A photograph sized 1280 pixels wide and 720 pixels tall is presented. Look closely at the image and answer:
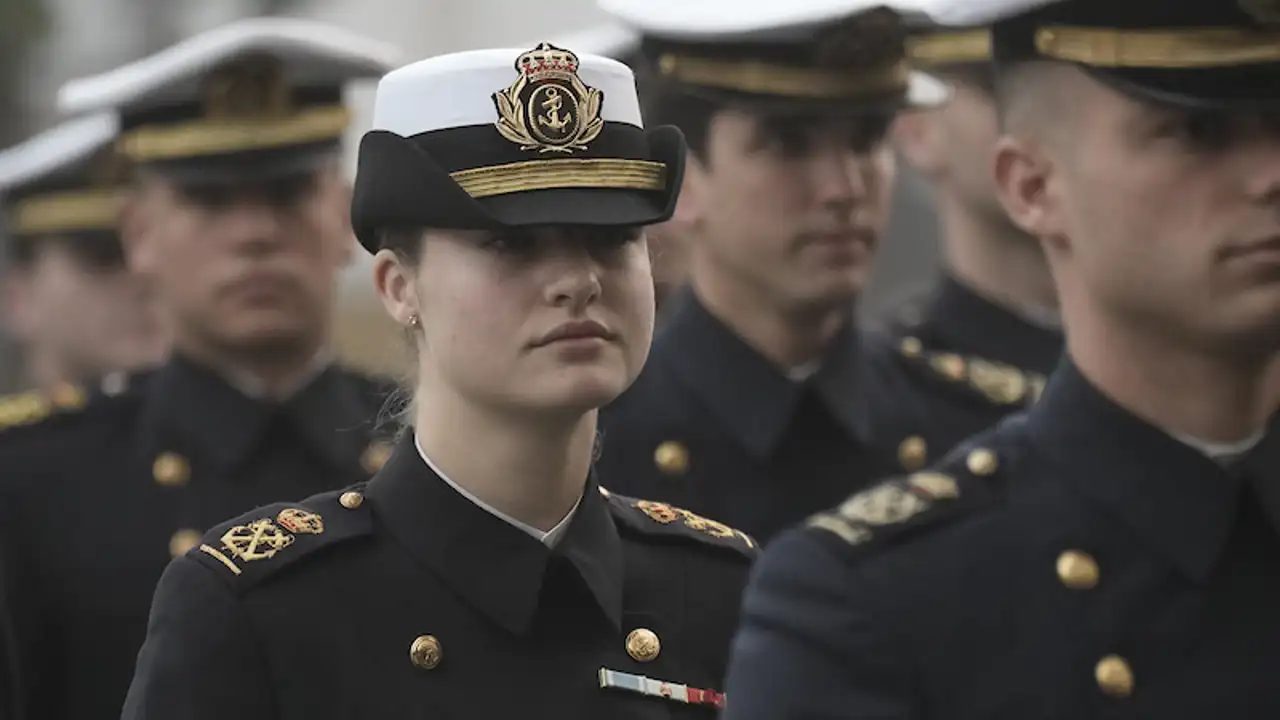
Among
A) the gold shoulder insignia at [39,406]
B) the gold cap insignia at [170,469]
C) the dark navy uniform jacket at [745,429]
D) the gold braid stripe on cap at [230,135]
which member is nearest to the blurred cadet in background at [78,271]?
the gold shoulder insignia at [39,406]

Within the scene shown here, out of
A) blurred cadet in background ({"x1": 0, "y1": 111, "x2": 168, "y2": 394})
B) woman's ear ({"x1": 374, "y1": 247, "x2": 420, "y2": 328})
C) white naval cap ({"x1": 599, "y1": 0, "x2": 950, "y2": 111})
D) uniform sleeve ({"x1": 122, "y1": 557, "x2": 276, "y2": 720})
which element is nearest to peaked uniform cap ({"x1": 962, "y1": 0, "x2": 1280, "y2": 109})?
woman's ear ({"x1": 374, "y1": 247, "x2": 420, "y2": 328})

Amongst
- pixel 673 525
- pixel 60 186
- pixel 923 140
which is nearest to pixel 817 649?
pixel 673 525

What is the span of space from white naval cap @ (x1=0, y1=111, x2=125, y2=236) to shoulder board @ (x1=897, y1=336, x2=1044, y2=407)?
110 inches

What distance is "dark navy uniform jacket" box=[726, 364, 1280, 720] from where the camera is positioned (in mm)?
4934

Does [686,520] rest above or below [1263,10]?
below

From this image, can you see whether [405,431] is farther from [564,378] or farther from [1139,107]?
[1139,107]

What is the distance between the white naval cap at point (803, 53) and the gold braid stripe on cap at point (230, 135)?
3.43 ft

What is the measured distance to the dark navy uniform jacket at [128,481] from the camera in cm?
763

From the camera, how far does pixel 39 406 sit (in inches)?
336

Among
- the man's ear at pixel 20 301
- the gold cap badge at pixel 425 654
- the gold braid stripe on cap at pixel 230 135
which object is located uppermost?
the gold braid stripe on cap at pixel 230 135

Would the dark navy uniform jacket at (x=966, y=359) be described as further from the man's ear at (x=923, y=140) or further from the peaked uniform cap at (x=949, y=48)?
the peaked uniform cap at (x=949, y=48)

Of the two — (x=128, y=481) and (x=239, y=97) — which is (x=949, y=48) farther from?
(x=128, y=481)

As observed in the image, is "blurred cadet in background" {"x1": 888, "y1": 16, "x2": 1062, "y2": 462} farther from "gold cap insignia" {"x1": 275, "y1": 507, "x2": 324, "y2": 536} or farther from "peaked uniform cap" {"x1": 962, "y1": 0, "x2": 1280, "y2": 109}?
"peaked uniform cap" {"x1": 962, "y1": 0, "x2": 1280, "y2": 109}

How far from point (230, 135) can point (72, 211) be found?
7.81ft
